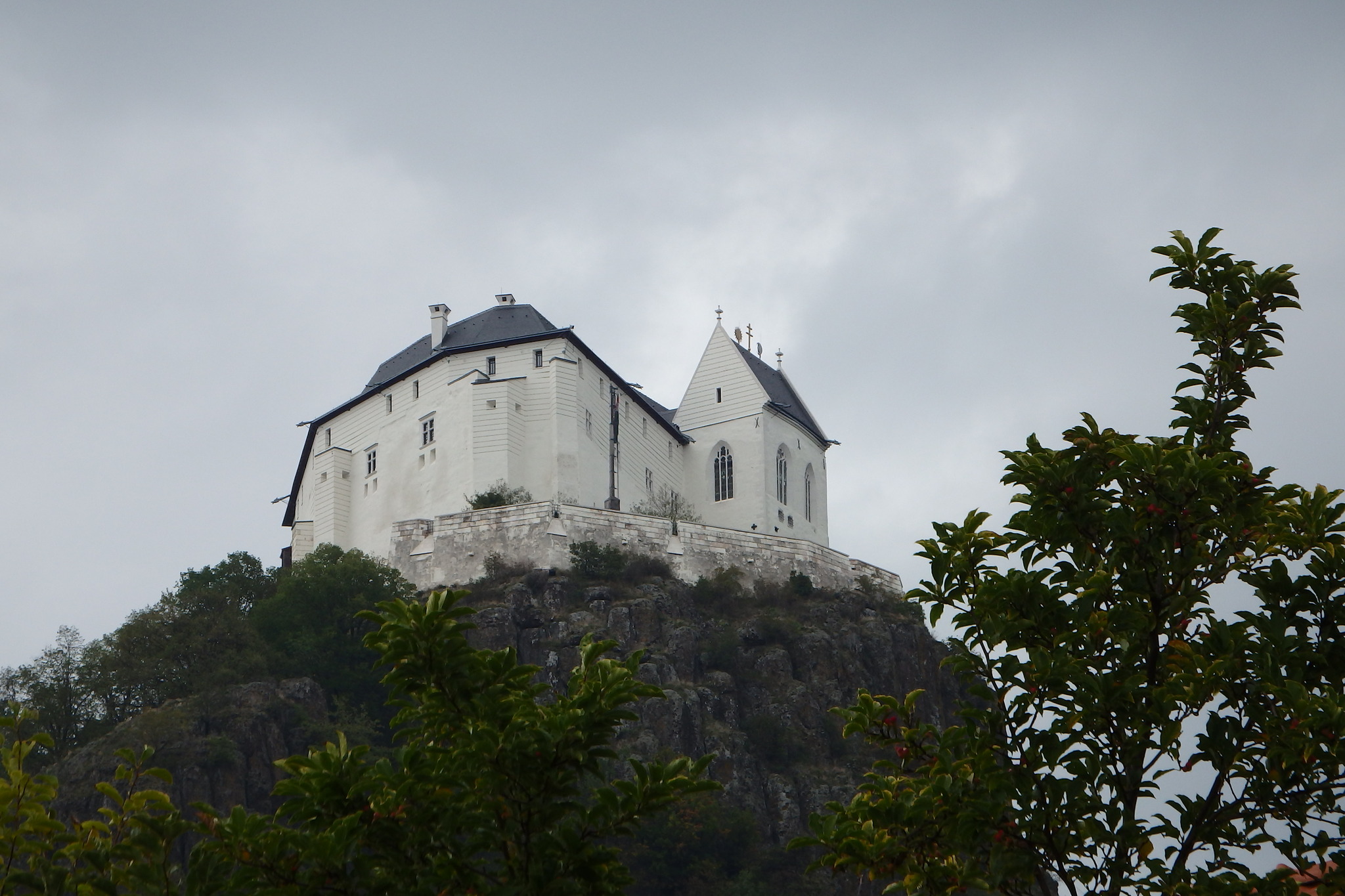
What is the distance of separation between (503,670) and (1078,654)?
14.9 ft

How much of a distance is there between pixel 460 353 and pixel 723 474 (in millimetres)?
14828

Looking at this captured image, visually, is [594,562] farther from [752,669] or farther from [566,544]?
[752,669]

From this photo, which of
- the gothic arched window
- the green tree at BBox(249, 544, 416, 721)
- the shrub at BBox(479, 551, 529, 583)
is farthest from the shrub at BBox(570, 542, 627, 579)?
the gothic arched window

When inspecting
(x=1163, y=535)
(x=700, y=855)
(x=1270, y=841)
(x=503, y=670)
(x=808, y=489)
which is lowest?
(x=700, y=855)

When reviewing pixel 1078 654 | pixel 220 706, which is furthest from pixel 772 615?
pixel 1078 654

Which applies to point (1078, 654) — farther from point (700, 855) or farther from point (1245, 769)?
point (700, 855)

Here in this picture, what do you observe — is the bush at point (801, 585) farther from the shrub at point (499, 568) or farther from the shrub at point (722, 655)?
the shrub at point (499, 568)

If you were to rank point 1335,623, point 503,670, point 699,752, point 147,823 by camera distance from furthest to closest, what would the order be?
point 699,752, point 1335,623, point 503,670, point 147,823

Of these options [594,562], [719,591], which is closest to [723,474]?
[719,591]

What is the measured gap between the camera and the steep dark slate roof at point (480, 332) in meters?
69.1

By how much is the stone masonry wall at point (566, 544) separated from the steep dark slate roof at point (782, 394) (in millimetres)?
10032

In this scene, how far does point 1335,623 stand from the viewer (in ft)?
37.6

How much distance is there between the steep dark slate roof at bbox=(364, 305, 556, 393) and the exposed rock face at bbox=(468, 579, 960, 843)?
12.7 metres

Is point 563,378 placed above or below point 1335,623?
above
